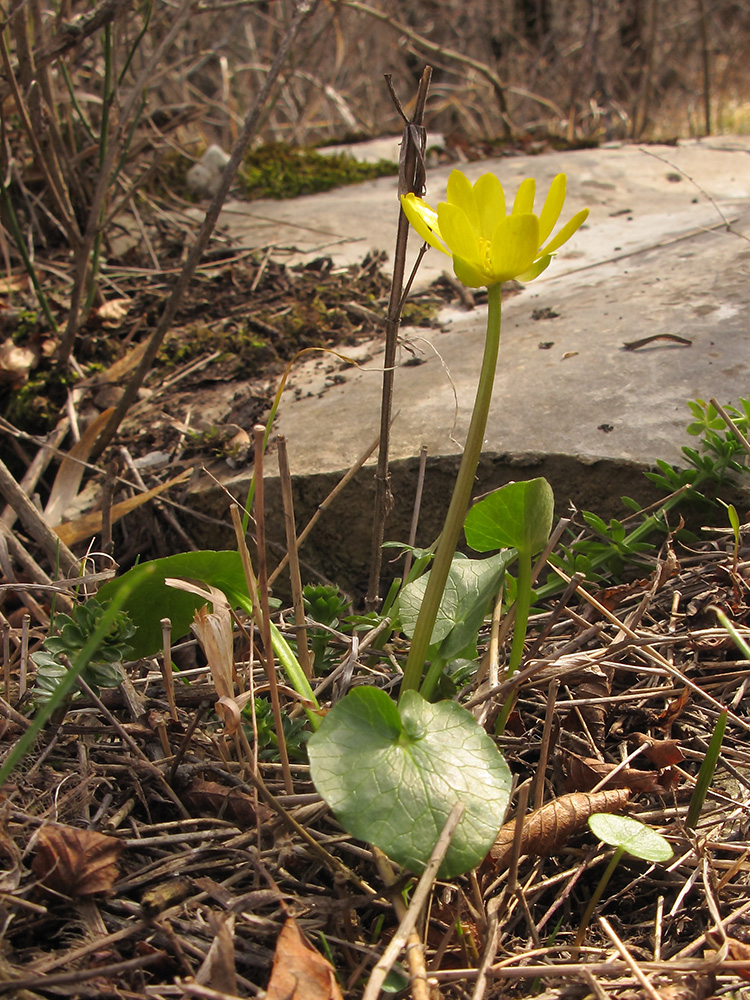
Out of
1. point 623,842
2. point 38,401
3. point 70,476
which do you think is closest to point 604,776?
point 623,842

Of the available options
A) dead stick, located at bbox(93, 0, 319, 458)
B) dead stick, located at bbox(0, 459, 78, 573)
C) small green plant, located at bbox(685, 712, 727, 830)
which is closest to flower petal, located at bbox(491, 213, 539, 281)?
small green plant, located at bbox(685, 712, 727, 830)

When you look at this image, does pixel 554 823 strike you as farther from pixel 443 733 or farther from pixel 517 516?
pixel 517 516

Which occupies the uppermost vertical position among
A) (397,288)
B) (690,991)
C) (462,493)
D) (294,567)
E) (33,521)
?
(397,288)

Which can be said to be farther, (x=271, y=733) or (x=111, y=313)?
(x=111, y=313)

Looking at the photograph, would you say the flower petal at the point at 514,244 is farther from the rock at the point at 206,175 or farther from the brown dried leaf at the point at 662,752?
the rock at the point at 206,175

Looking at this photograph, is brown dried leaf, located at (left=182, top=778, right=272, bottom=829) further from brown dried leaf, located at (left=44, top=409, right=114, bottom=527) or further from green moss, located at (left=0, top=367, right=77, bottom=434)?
green moss, located at (left=0, top=367, right=77, bottom=434)

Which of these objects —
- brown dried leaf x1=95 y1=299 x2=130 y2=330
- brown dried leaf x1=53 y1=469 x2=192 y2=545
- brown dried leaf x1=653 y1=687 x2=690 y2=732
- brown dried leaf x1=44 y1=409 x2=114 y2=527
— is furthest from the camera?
brown dried leaf x1=95 y1=299 x2=130 y2=330

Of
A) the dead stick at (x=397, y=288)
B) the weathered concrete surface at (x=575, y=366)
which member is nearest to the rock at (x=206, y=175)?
the weathered concrete surface at (x=575, y=366)

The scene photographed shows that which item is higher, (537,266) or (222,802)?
(537,266)
